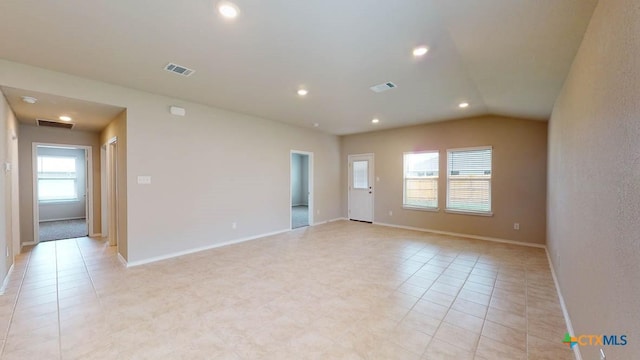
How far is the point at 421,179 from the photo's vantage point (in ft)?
21.7

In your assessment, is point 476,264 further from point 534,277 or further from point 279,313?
point 279,313

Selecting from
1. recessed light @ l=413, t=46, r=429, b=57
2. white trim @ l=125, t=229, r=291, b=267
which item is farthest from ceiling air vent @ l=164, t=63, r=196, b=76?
white trim @ l=125, t=229, r=291, b=267

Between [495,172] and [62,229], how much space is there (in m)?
10.5

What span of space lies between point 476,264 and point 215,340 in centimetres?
378

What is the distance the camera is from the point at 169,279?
344 cm

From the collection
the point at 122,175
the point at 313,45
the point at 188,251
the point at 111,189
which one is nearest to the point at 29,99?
the point at 122,175

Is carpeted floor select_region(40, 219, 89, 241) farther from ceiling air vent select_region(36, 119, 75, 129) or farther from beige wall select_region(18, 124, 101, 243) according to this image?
ceiling air vent select_region(36, 119, 75, 129)

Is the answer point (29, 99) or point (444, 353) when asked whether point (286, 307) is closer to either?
point (444, 353)

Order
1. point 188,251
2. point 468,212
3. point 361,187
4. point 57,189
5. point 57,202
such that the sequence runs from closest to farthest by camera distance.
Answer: point 188,251 → point 468,212 → point 361,187 → point 57,202 → point 57,189

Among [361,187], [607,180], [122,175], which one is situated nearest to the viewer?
[607,180]

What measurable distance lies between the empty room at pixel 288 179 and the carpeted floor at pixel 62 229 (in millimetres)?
113

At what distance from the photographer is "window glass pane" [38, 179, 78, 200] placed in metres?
8.09

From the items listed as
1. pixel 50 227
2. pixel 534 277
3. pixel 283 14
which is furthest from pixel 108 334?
pixel 50 227

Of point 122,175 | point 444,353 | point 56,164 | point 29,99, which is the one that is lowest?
point 444,353
